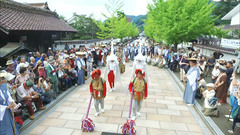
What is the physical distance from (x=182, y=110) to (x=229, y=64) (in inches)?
122

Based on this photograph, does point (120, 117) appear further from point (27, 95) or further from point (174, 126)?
point (27, 95)

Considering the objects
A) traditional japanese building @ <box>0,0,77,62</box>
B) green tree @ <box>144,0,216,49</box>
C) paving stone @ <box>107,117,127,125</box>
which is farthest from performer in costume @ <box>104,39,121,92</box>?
green tree @ <box>144,0,216,49</box>

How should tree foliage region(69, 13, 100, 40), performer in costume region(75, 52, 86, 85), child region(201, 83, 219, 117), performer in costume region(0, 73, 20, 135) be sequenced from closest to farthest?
performer in costume region(0, 73, 20, 135), child region(201, 83, 219, 117), performer in costume region(75, 52, 86, 85), tree foliage region(69, 13, 100, 40)

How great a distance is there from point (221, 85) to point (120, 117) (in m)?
4.49

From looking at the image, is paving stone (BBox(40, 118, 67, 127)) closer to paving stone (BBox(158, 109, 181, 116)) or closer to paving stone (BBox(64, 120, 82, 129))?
paving stone (BBox(64, 120, 82, 129))

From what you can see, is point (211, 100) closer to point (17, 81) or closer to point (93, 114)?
point (93, 114)

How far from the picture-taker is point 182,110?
642 cm

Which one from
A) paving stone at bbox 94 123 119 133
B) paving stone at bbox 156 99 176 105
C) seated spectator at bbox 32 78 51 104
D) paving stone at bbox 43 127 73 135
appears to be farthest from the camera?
paving stone at bbox 156 99 176 105

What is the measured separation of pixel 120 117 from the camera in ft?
19.0

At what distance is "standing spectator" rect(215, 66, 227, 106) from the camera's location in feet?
20.7

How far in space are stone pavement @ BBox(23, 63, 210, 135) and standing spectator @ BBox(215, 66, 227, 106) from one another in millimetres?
1541

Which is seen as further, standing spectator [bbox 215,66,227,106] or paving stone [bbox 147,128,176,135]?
standing spectator [bbox 215,66,227,106]

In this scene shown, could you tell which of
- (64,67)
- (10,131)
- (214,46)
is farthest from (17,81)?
(214,46)

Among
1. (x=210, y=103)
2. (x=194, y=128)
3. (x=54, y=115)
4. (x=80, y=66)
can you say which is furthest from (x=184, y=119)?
(x=80, y=66)
